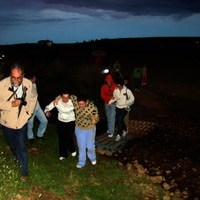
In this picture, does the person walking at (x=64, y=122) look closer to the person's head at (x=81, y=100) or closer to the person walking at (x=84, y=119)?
the person walking at (x=84, y=119)

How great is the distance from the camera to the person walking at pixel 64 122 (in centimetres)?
859

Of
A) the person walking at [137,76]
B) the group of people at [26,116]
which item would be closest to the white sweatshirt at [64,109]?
the group of people at [26,116]

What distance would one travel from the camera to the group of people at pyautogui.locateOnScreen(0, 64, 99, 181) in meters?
6.36

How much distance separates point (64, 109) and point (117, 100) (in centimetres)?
278

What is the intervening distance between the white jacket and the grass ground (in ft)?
5.91

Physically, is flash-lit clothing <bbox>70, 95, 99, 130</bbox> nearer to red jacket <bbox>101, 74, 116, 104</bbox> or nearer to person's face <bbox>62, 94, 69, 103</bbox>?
person's face <bbox>62, 94, 69, 103</bbox>

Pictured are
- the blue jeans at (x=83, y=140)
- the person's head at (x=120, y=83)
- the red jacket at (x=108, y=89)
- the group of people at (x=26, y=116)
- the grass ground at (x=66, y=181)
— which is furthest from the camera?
the red jacket at (x=108, y=89)

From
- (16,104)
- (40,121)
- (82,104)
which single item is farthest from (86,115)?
(40,121)

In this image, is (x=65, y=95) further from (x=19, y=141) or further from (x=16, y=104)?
(x=16, y=104)

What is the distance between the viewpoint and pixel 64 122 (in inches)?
349

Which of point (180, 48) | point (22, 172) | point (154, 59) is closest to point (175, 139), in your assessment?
point (22, 172)

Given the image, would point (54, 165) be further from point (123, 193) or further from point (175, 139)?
point (175, 139)

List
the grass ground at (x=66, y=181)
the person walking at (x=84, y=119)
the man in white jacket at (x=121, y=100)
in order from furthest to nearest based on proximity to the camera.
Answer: the man in white jacket at (x=121, y=100), the person walking at (x=84, y=119), the grass ground at (x=66, y=181)

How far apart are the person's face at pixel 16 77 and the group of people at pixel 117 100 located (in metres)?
4.75
